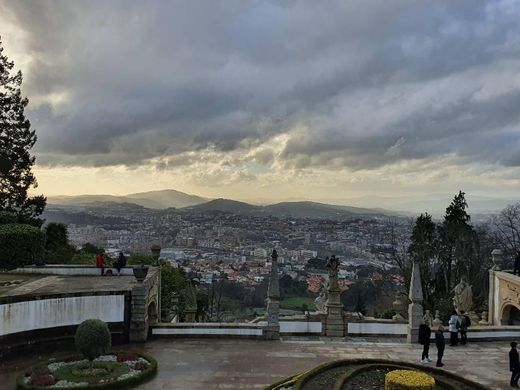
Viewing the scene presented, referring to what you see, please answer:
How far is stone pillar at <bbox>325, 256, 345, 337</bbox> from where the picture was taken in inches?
722

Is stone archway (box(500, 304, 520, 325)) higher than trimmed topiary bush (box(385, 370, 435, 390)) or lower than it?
lower

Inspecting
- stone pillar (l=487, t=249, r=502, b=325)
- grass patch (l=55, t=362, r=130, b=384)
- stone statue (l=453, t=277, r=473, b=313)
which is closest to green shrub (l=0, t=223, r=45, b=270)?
grass patch (l=55, t=362, r=130, b=384)

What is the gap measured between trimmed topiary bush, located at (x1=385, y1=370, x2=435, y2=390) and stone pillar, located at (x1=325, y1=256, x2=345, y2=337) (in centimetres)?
837

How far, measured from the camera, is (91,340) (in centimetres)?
1302

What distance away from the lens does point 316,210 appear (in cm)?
10381

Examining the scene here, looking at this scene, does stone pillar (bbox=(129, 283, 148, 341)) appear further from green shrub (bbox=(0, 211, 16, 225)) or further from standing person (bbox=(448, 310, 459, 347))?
standing person (bbox=(448, 310, 459, 347))

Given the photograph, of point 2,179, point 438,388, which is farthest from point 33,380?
point 2,179

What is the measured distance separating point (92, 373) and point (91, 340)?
1025mm

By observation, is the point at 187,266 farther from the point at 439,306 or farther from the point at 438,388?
the point at 438,388

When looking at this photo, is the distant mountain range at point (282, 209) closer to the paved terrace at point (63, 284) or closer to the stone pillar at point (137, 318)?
the paved terrace at point (63, 284)

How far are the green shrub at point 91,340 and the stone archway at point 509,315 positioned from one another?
18613 millimetres

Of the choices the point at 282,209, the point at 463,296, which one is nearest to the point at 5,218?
the point at 463,296

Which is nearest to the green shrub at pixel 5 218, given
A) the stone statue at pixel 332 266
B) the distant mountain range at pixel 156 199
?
the stone statue at pixel 332 266

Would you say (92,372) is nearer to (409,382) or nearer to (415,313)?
(409,382)
